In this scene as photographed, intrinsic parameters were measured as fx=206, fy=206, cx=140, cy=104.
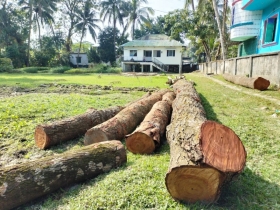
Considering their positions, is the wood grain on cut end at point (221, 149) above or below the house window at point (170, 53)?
below

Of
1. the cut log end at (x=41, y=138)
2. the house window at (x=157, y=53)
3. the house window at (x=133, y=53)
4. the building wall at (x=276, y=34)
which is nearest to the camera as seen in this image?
the cut log end at (x=41, y=138)

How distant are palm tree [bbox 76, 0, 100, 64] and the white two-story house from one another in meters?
10.3

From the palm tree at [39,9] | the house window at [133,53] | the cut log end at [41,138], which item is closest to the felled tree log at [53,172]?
the cut log end at [41,138]

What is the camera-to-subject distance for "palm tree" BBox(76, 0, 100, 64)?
39844 mm

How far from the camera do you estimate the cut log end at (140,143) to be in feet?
10.9

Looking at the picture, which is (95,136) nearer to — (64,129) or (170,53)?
(64,129)

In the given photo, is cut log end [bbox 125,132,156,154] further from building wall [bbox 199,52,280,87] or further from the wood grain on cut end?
building wall [bbox 199,52,280,87]

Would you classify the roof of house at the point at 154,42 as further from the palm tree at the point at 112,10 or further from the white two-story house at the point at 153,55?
the palm tree at the point at 112,10

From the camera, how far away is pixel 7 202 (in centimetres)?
215

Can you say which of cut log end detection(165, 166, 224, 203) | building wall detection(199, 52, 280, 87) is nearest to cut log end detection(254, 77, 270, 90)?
building wall detection(199, 52, 280, 87)

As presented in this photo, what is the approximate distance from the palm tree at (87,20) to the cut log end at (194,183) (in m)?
41.8

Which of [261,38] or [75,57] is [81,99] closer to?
[261,38]

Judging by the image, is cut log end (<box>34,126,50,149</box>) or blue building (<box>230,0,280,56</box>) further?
blue building (<box>230,0,280,56</box>)

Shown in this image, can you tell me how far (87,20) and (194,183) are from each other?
43254 millimetres
